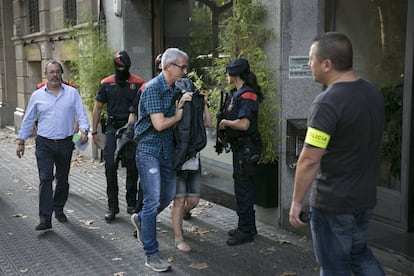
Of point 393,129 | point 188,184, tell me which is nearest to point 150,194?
point 188,184

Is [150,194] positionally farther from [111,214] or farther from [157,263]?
[111,214]

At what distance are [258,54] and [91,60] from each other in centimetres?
461

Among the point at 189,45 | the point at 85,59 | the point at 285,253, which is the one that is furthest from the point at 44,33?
the point at 285,253

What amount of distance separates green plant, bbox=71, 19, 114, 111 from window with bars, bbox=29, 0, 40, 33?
17.1ft

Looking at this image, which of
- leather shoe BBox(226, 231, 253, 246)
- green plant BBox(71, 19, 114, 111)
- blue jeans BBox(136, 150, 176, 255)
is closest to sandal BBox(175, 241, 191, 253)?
leather shoe BBox(226, 231, 253, 246)

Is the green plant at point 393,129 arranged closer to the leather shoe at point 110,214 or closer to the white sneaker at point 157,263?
the white sneaker at point 157,263

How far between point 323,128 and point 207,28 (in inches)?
234

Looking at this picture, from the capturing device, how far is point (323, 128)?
3.16 m

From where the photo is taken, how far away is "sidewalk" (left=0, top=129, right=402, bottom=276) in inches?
203

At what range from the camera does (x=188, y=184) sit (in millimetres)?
5695

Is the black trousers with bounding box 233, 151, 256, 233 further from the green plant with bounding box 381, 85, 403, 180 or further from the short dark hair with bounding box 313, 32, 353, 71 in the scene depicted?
the short dark hair with bounding box 313, 32, 353, 71

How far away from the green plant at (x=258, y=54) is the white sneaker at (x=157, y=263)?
1815 mm

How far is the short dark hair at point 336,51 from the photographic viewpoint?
10.7ft

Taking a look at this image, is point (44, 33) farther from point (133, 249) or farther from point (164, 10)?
point (133, 249)
